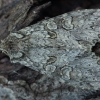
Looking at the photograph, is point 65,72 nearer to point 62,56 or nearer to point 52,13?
point 62,56

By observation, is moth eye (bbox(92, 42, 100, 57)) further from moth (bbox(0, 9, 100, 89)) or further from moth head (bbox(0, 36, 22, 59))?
moth head (bbox(0, 36, 22, 59))

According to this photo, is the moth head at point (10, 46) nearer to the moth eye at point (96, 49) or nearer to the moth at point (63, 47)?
the moth at point (63, 47)

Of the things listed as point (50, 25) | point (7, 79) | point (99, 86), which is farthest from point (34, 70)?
point (99, 86)

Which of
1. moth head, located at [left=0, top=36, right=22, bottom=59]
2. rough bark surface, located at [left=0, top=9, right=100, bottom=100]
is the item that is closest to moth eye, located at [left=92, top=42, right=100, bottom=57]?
rough bark surface, located at [left=0, top=9, right=100, bottom=100]

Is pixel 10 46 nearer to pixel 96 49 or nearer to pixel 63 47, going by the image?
pixel 63 47

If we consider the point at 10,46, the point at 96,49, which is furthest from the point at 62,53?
the point at 10,46

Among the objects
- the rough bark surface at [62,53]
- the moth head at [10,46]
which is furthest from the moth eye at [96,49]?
the moth head at [10,46]

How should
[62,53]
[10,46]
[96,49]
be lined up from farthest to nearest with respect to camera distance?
[10,46] < [62,53] < [96,49]
